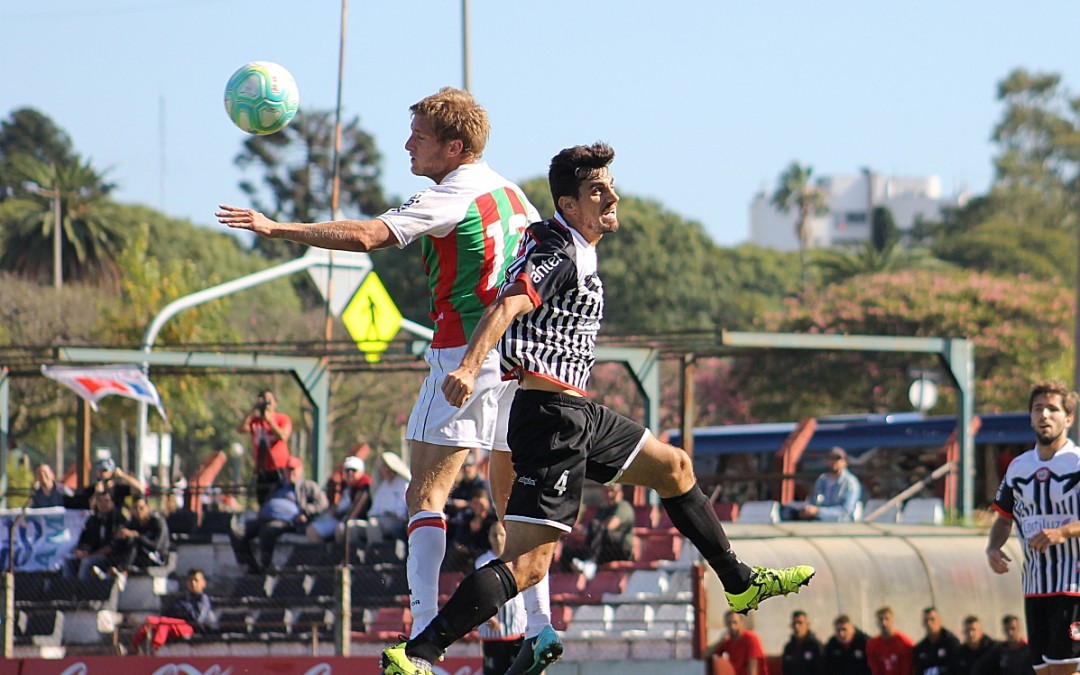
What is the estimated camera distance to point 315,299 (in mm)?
71062

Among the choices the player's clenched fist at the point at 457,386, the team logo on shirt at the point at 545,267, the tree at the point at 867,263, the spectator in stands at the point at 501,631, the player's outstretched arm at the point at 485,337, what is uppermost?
the tree at the point at 867,263

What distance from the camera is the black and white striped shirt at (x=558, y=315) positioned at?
672 centimetres

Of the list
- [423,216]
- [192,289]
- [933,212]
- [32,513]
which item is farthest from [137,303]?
[933,212]

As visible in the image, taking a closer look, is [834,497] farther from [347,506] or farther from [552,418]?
[552,418]

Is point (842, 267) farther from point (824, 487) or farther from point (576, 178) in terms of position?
point (576, 178)

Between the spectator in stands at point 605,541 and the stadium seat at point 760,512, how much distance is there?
10.00ft

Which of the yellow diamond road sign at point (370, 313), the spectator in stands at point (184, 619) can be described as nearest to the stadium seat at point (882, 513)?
the yellow diamond road sign at point (370, 313)

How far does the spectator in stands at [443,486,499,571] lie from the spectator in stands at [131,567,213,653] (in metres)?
2.09

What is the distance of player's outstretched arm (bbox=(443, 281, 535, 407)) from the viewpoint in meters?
6.32

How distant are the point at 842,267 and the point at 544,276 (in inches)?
2325

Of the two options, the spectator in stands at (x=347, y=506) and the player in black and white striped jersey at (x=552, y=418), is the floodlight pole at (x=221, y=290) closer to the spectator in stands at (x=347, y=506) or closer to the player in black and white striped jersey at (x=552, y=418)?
the spectator in stands at (x=347, y=506)

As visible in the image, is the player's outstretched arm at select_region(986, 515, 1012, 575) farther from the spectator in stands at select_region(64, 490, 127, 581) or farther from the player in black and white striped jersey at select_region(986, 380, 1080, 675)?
the spectator in stands at select_region(64, 490, 127, 581)

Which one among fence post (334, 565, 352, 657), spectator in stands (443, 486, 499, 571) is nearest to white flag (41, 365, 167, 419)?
spectator in stands (443, 486, 499, 571)

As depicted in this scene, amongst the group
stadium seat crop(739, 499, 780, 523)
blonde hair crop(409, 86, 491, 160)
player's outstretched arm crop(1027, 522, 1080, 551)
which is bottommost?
stadium seat crop(739, 499, 780, 523)
